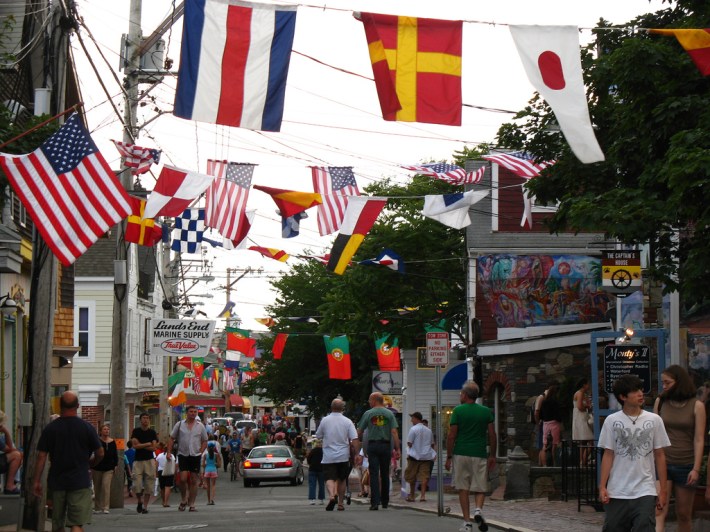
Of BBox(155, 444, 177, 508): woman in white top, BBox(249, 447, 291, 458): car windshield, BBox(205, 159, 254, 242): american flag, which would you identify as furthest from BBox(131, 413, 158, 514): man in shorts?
BBox(249, 447, 291, 458): car windshield

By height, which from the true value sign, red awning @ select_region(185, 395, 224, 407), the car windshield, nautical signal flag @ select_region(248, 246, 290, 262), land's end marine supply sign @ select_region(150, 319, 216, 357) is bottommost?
the car windshield

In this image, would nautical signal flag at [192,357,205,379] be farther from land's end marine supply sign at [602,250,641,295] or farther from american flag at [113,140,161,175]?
land's end marine supply sign at [602,250,641,295]

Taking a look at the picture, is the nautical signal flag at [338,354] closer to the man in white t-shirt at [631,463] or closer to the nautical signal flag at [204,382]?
the nautical signal flag at [204,382]

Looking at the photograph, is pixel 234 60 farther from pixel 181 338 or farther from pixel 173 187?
pixel 181 338

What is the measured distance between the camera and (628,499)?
9.64 metres

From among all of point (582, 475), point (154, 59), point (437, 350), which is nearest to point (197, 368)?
point (154, 59)

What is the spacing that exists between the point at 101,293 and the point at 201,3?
33463 millimetres

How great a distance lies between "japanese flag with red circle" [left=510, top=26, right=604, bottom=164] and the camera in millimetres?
12945

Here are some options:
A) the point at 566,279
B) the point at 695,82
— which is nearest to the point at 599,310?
the point at 566,279

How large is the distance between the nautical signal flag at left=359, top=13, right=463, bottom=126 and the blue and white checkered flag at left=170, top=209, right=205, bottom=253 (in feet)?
49.0

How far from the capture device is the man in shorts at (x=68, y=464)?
1239cm

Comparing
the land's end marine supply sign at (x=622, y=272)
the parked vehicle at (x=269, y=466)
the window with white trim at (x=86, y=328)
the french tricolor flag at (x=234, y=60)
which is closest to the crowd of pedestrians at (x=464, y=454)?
the land's end marine supply sign at (x=622, y=272)

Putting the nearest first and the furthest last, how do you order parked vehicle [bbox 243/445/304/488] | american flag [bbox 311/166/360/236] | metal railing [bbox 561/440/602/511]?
1. metal railing [bbox 561/440/602/511]
2. american flag [bbox 311/166/360/236]
3. parked vehicle [bbox 243/445/304/488]

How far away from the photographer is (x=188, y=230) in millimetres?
28047
